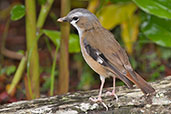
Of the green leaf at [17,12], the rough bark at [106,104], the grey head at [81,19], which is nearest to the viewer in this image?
the rough bark at [106,104]

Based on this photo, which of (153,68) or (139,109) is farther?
(153,68)

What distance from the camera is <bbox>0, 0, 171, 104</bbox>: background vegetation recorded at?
419 centimetres

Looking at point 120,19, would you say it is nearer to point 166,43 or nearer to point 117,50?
point 166,43

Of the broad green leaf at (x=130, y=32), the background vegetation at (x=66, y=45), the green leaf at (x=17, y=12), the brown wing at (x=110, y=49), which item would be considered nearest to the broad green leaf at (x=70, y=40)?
the background vegetation at (x=66, y=45)

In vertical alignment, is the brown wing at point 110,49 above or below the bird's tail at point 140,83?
above

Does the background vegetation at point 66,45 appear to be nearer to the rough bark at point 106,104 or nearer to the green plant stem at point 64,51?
the green plant stem at point 64,51

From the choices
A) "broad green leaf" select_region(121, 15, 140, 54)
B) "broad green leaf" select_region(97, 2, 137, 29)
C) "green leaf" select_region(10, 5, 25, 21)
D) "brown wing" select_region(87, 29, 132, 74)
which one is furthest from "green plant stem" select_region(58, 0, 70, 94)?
"broad green leaf" select_region(121, 15, 140, 54)

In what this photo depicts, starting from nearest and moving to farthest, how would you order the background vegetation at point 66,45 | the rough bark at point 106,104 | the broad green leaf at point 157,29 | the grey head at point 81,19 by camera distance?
the rough bark at point 106,104 < the grey head at point 81,19 < the background vegetation at point 66,45 < the broad green leaf at point 157,29

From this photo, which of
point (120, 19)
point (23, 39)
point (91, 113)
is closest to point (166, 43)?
point (120, 19)

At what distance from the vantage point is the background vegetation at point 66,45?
13.7 ft

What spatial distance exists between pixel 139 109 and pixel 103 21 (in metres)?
2.28

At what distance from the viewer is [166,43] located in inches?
173

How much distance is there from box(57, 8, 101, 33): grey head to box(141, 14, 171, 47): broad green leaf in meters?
1.30

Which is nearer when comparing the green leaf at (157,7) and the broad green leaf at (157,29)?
the green leaf at (157,7)
